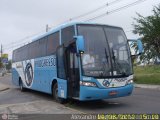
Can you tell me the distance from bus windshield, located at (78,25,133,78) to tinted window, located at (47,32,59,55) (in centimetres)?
237

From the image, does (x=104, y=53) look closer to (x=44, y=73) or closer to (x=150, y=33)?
(x=44, y=73)

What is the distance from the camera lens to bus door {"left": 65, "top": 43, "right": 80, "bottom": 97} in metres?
14.0

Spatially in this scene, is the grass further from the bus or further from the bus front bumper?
the bus front bumper

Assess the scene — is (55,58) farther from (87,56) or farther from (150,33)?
(150,33)

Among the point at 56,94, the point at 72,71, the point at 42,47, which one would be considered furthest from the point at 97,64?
the point at 42,47

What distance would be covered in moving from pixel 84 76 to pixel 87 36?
160cm

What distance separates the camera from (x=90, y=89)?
13398 mm

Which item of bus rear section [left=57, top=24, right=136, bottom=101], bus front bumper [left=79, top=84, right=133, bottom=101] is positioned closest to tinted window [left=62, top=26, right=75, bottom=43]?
bus rear section [left=57, top=24, right=136, bottom=101]

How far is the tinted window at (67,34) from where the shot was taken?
47.6 ft

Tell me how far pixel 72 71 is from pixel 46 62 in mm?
3872

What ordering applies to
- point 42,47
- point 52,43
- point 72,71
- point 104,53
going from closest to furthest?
point 104,53 < point 72,71 < point 52,43 < point 42,47

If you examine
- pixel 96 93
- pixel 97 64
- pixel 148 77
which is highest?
pixel 97 64

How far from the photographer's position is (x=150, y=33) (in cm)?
3130

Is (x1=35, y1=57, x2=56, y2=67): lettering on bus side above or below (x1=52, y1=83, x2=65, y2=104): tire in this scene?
above
